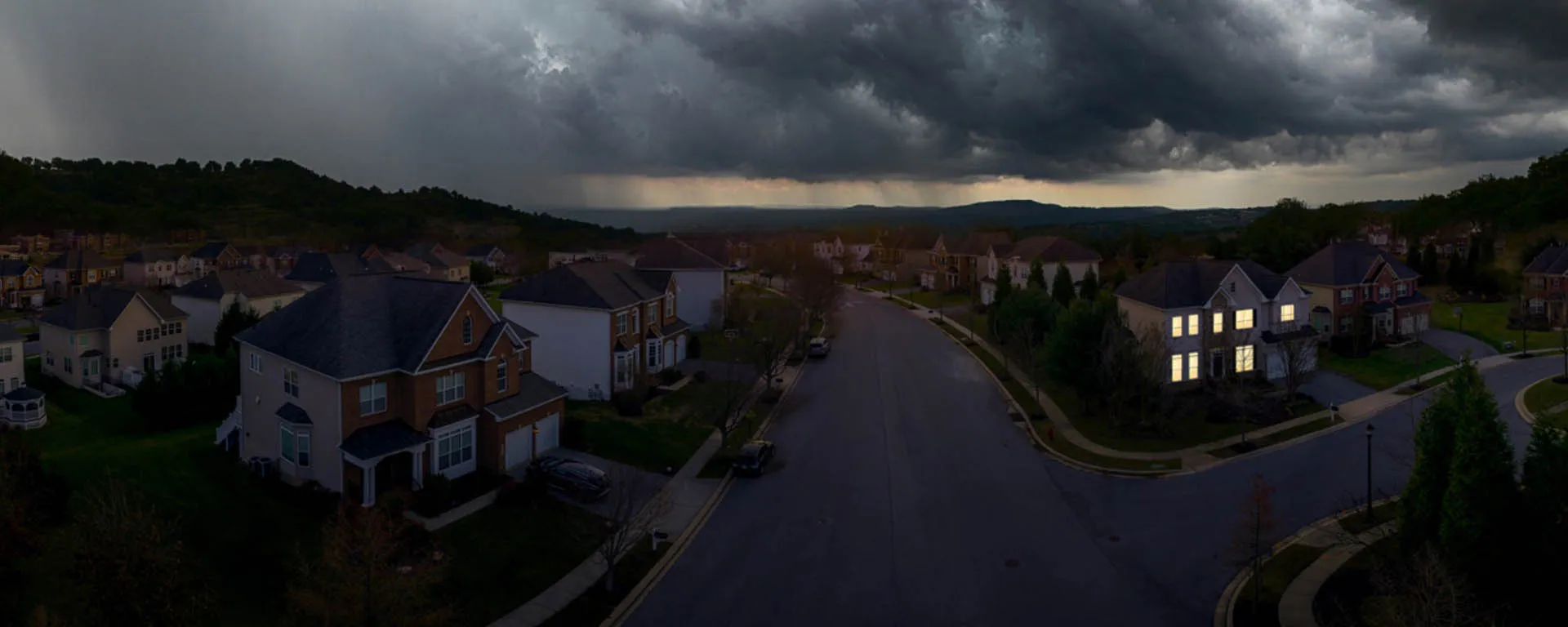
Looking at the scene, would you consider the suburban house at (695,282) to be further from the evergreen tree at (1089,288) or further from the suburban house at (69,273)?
the suburban house at (69,273)

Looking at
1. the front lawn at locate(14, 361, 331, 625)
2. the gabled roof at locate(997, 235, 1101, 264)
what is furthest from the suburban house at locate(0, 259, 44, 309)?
the gabled roof at locate(997, 235, 1101, 264)

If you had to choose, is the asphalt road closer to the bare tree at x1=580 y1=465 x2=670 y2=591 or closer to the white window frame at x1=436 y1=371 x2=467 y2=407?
the bare tree at x1=580 y1=465 x2=670 y2=591

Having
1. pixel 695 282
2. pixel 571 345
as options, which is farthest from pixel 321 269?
pixel 571 345

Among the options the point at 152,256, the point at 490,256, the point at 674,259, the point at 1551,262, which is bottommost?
the point at 1551,262

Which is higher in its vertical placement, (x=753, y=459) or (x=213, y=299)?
(x=213, y=299)

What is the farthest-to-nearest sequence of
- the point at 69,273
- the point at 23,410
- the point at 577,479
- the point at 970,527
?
the point at 69,273 < the point at 23,410 < the point at 577,479 < the point at 970,527

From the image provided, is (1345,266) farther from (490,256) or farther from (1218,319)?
(490,256)
